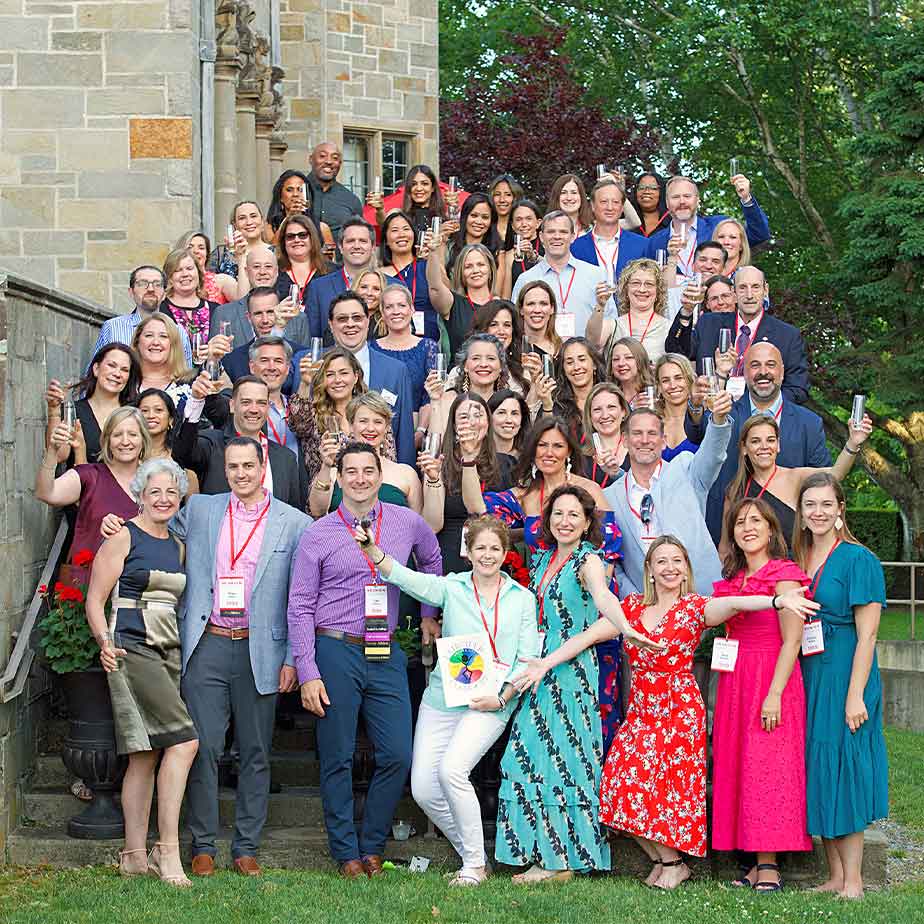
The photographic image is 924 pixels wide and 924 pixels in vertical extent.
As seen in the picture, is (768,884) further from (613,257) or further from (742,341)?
(613,257)

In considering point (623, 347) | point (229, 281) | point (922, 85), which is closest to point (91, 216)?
point (229, 281)

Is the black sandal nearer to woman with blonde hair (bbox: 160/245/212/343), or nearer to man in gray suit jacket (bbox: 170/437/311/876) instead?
man in gray suit jacket (bbox: 170/437/311/876)

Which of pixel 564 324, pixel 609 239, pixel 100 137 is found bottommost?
pixel 564 324

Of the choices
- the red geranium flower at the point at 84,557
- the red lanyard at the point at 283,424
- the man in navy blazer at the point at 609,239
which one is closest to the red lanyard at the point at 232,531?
the red geranium flower at the point at 84,557

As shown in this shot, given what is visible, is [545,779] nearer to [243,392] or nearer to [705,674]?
[705,674]

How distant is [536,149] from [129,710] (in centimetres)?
1810

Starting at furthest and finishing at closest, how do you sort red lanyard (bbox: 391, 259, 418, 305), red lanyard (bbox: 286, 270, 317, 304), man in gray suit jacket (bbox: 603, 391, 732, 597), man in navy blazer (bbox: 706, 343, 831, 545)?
1. red lanyard (bbox: 391, 259, 418, 305)
2. red lanyard (bbox: 286, 270, 317, 304)
3. man in navy blazer (bbox: 706, 343, 831, 545)
4. man in gray suit jacket (bbox: 603, 391, 732, 597)

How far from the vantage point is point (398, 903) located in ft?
23.1

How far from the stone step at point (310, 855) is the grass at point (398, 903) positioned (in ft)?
0.75

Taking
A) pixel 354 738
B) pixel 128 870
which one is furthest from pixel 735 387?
pixel 128 870

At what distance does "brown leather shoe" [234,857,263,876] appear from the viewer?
7.52 metres

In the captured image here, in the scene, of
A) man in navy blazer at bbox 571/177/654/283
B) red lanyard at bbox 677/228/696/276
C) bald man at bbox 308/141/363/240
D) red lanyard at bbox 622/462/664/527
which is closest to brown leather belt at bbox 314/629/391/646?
red lanyard at bbox 622/462/664/527

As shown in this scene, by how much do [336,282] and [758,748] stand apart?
4279 mm

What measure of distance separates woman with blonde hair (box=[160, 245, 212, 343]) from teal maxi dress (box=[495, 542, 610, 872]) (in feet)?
10.4
